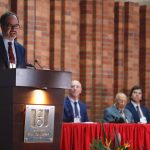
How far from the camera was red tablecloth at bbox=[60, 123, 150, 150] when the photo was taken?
21.0 ft

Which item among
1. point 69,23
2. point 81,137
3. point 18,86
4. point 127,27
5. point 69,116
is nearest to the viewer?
point 18,86

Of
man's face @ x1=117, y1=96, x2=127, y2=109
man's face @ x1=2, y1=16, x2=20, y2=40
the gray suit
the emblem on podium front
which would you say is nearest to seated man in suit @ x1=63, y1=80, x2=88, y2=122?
the gray suit

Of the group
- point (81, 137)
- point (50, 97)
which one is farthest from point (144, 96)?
point (50, 97)

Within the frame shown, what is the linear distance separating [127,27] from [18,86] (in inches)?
239

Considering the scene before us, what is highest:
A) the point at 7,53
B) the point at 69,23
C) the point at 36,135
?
the point at 69,23

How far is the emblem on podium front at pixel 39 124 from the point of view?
176 inches

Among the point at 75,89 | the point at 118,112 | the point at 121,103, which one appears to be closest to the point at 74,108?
the point at 75,89

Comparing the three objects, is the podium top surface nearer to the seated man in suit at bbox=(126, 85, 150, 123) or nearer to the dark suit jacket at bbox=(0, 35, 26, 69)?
the dark suit jacket at bbox=(0, 35, 26, 69)

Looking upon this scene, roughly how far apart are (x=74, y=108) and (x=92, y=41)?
2.12 meters

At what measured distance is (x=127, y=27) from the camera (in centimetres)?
1022

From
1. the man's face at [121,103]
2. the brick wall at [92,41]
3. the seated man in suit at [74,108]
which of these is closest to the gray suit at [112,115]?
the man's face at [121,103]

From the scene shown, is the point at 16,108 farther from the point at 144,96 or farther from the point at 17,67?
the point at 144,96

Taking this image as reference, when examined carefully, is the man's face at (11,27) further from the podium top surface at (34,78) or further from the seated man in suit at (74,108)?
the seated man in suit at (74,108)

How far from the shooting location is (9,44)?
4594mm
